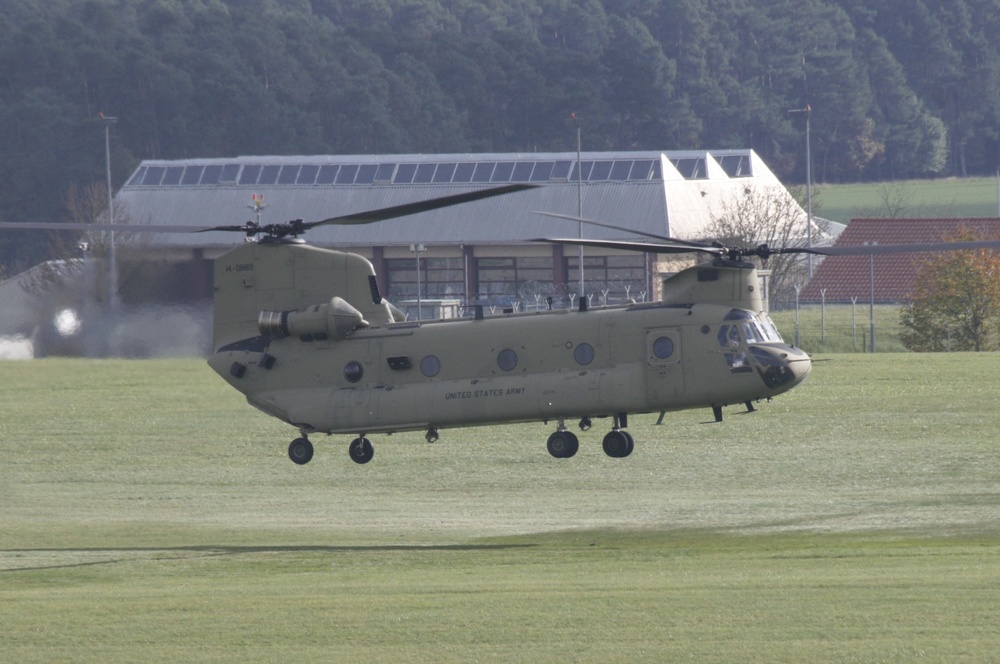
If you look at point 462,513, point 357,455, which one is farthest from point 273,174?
point 357,455

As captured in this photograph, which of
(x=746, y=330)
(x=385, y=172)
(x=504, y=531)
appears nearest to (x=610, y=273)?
(x=385, y=172)

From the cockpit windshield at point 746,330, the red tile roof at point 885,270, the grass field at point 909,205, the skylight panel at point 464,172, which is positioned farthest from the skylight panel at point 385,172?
the cockpit windshield at point 746,330

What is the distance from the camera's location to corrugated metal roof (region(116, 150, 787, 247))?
330ft

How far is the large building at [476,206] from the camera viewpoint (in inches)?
3839

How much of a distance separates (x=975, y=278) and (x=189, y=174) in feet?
170

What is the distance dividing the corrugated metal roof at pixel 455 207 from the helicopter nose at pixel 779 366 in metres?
62.7

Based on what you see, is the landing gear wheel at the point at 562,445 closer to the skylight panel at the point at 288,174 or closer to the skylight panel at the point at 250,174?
the skylight panel at the point at 288,174

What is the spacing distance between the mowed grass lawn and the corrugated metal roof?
75.2ft

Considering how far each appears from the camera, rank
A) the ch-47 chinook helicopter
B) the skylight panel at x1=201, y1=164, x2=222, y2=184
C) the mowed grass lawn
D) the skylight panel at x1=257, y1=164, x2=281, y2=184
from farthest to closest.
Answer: the skylight panel at x1=201, y1=164, x2=222, y2=184, the skylight panel at x1=257, y1=164, x2=281, y2=184, the ch-47 chinook helicopter, the mowed grass lawn

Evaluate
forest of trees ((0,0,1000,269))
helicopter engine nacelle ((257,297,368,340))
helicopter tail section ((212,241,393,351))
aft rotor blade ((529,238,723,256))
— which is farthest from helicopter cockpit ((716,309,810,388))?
forest of trees ((0,0,1000,269))

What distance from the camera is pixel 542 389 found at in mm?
33062

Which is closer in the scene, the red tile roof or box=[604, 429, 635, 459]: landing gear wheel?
box=[604, 429, 635, 459]: landing gear wheel

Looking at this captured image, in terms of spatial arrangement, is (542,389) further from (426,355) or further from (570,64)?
(570,64)

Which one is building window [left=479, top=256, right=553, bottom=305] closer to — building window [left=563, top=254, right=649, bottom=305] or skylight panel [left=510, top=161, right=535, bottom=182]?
building window [left=563, top=254, right=649, bottom=305]
